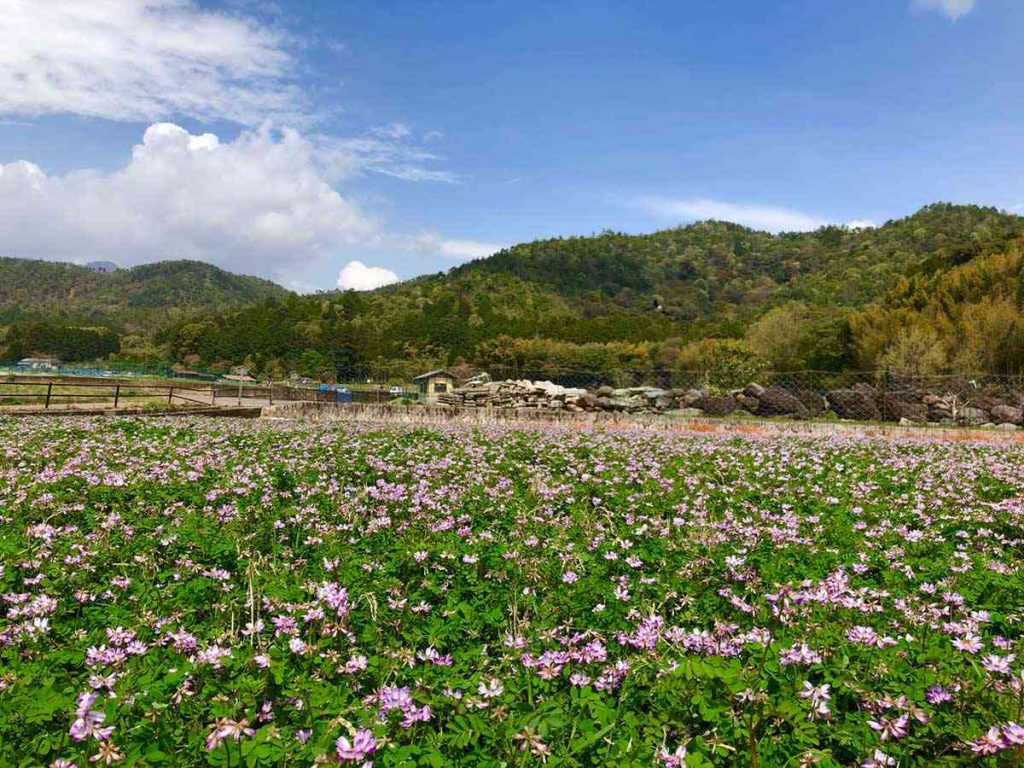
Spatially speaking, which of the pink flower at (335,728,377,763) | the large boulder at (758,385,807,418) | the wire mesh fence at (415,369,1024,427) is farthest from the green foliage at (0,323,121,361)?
the pink flower at (335,728,377,763)

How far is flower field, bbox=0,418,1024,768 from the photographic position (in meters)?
2.35

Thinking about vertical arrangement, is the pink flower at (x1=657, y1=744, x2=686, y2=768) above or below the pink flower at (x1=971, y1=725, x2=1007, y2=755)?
below

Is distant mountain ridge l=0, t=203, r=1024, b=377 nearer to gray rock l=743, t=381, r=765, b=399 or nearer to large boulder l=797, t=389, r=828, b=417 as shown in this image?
large boulder l=797, t=389, r=828, b=417

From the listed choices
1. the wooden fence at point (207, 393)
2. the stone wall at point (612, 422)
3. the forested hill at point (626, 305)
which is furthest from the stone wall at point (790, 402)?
the forested hill at point (626, 305)

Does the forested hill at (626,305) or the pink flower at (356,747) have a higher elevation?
the forested hill at (626,305)

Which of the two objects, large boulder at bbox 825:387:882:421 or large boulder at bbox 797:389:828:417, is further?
large boulder at bbox 797:389:828:417

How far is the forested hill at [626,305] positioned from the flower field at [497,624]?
4938 cm

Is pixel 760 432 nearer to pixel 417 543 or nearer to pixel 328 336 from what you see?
pixel 417 543

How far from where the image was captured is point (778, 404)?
28781 mm

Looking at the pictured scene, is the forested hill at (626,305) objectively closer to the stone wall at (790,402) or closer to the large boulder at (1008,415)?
the stone wall at (790,402)

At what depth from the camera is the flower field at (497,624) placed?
235 centimetres

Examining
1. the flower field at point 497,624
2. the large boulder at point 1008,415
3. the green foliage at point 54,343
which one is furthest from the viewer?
the green foliage at point 54,343

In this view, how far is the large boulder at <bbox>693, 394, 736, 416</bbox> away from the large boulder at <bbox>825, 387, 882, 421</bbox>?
13.7 feet

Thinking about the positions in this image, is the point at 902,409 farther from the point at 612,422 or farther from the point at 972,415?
the point at 612,422
